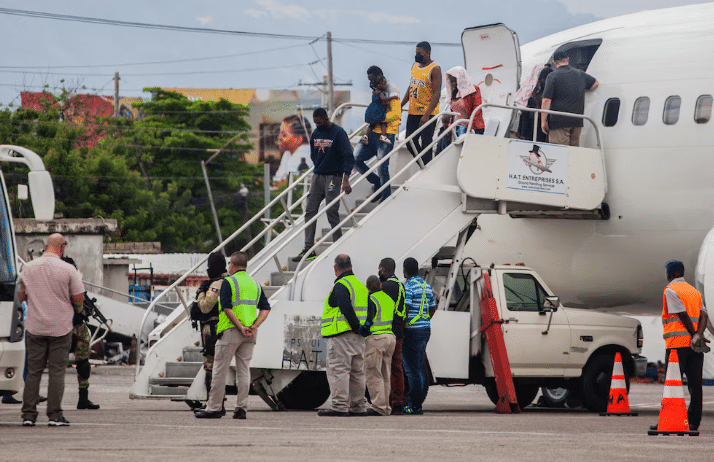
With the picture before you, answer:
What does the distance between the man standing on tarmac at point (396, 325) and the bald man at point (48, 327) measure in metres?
3.96

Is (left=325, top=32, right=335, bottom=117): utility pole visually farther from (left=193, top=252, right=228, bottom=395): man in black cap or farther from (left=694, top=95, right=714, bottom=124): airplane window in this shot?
(left=193, top=252, right=228, bottom=395): man in black cap

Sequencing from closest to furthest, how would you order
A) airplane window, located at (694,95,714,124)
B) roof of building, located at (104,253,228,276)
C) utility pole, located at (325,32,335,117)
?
airplane window, located at (694,95,714,124), roof of building, located at (104,253,228,276), utility pole, located at (325,32,335,117)

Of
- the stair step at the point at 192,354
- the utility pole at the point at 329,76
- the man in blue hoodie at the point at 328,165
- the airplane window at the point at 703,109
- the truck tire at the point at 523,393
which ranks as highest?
the utility pole at the point at 329,76

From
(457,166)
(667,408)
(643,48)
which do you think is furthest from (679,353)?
(643,48)

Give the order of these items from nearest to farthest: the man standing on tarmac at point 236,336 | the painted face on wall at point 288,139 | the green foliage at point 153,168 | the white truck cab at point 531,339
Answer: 1. the man standing on tarmac at point 236,336
2. the white truck cab at point 531,339
3. the green foliage at point 153,168
4. the painted face on wall at point 288,139

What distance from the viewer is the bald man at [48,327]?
36.0 feet

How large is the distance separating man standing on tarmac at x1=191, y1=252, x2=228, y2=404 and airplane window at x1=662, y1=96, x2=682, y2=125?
636cm

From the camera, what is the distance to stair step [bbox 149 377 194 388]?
13.8 meters

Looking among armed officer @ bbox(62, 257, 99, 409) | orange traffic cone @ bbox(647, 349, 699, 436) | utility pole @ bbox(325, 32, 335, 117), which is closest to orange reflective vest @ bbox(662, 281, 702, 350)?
orange traffic cone @ bbox(647, 349, 699, 436)

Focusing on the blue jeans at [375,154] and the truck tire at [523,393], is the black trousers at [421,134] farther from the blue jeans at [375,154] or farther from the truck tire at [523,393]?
the truck tire at [523,393]

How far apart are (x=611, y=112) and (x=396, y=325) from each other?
4622 mm

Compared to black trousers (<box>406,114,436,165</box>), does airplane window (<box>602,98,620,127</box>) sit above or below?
above

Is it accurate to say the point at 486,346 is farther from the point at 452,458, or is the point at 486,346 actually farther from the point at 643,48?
the point at 452,458

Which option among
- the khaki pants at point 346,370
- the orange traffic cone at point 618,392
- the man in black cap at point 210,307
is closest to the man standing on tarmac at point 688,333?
the orange traffic cone at point 618,392
